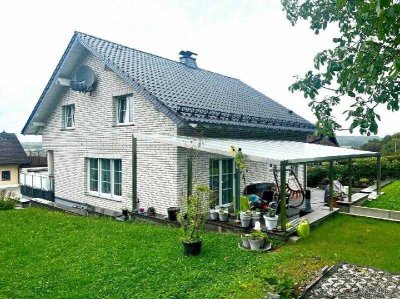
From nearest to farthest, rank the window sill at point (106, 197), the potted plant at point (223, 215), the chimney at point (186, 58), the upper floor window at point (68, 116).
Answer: the potted plant at point (223, 215) < the window sill at point (106, 197) < the upper floor window at point (68, 116) < the chimney at point (186, 58)

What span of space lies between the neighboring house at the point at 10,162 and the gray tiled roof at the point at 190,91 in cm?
2771

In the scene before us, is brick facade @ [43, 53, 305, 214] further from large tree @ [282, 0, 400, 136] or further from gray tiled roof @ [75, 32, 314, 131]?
large tree @ [282, 0, 400, 136]

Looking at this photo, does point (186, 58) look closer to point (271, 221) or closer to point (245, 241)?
point (271, 221)

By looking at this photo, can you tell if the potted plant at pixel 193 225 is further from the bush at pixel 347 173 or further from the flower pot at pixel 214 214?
the bush at pixel 347 173

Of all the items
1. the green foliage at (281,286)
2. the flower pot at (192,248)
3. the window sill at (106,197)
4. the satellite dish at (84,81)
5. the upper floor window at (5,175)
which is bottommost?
the upper floor window at (5,175)

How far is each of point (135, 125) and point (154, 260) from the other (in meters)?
7.05

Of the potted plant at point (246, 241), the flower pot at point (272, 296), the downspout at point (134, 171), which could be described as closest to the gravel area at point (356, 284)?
the flower pot at point (272, 296)

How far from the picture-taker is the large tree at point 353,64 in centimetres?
405

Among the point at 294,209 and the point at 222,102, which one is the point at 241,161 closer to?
the point at 294,209

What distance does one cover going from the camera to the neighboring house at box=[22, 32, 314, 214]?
13.0 meters

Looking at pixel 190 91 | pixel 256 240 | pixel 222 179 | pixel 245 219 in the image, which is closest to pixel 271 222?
pixel 245 219

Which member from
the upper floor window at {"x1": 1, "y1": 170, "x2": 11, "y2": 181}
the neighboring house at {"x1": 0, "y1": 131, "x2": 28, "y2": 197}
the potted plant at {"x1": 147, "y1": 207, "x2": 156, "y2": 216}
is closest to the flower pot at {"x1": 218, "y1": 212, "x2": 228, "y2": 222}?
the potted plant at {"x1": 147, "y1": 207, "x2": 156, "y2": 216}

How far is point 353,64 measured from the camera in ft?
14.9

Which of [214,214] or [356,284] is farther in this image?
[214,214]
